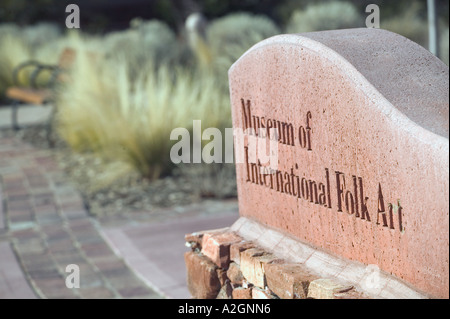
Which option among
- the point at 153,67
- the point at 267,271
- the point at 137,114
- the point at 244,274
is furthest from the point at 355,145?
the point at 153,67

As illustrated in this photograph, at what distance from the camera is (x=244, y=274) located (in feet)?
10.9

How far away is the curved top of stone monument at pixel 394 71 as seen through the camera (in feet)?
8.16

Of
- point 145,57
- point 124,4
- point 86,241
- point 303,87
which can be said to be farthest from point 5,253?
point 124,4

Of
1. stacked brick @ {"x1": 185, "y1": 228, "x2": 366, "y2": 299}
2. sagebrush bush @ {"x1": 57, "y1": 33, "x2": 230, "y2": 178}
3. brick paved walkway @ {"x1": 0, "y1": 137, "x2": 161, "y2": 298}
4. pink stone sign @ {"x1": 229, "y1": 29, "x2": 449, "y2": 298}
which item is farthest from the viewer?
sagebrush bush @ {"x1": 57, "y1": 33, "x2": 230, "y2": 178}

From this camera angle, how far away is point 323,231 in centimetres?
300

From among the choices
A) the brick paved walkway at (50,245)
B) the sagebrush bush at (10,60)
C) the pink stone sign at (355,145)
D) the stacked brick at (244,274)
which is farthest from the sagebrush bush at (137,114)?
the sagebrush bush at (10,60)

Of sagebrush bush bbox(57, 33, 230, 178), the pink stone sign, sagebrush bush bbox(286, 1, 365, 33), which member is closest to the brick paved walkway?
sagebrush bush bbox(57, 33, 230, 178)

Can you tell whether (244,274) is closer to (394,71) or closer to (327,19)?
(394,71)

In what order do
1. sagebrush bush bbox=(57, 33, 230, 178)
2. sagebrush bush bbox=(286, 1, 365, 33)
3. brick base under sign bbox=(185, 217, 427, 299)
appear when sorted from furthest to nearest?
sagebrush bush bbox=(286, 1, 365, 33) → sagebrush bush bbox=(57, 33, 230, 178) → brick base under sign bbox=(185, 217, 427, 299)

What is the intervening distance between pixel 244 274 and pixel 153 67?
747 centimetres

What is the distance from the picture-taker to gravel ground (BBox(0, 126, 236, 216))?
621 centimetres

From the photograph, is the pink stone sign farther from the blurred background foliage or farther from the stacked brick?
the blurred background foliage

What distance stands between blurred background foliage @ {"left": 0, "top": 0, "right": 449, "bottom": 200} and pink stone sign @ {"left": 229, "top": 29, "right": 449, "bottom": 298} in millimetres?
3127
